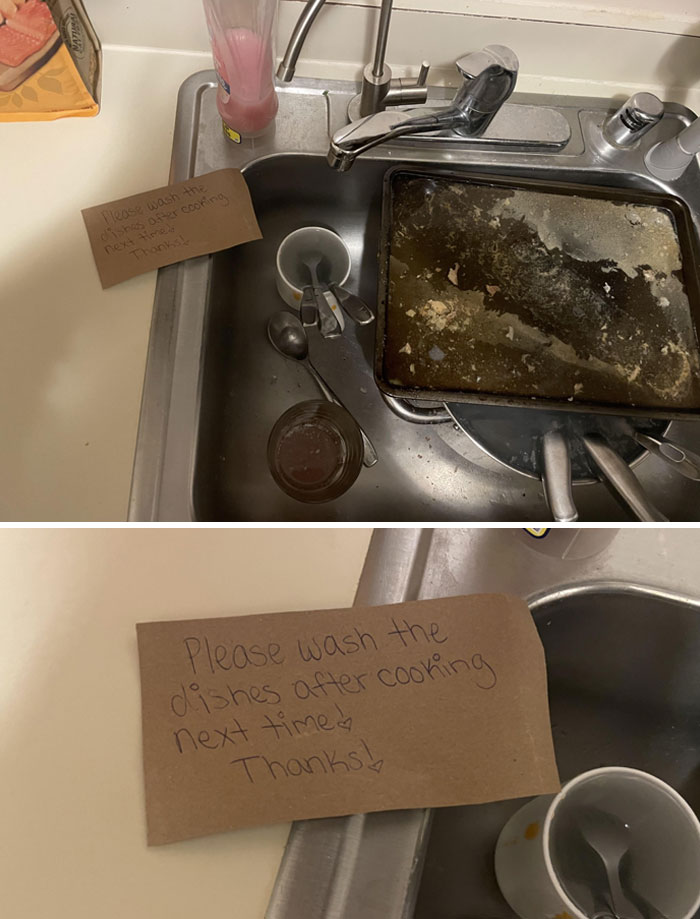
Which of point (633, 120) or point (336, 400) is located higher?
point (633, 120)

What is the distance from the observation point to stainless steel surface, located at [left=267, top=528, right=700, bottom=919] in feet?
1.55

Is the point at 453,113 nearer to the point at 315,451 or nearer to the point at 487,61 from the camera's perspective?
the point at 487,61

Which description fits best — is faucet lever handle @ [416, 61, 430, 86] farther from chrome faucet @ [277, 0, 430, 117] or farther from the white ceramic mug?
the white ceramic mug

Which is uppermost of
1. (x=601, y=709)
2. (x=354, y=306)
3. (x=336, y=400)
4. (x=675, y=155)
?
(x=675, y=155)

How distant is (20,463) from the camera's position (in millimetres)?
571

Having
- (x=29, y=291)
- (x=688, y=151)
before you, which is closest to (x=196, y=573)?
(x=29, y=291)

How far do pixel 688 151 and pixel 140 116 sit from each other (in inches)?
24.6

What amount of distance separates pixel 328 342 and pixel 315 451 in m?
0.16

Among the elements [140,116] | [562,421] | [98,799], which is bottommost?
[98,799]

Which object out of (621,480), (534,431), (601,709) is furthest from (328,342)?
(601,709)

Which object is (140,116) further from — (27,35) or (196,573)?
(196,573)

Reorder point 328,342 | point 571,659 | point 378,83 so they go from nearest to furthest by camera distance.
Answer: point 571,659, point 378,83, point 328,342

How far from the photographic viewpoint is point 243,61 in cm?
60

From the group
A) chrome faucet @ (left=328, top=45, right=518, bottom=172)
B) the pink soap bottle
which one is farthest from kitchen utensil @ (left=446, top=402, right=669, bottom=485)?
the pink soap bottle
